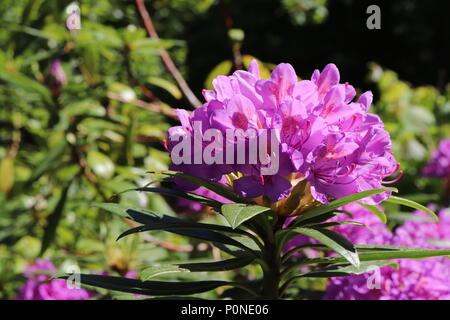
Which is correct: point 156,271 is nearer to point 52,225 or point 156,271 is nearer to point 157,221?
point 157,221

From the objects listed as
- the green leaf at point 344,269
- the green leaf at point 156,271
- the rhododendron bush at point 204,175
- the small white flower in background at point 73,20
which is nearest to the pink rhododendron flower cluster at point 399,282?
the rhododendron bush at point 204,175

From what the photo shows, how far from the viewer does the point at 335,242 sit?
29.5 inches

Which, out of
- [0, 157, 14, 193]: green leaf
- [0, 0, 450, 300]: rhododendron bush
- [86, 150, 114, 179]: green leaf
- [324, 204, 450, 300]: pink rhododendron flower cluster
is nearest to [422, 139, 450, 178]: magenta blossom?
[0, 0, 450, 300]: rhododendron bush

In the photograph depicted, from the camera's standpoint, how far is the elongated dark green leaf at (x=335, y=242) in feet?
2.39

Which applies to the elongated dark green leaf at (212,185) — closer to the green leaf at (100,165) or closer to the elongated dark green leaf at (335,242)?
the elongated dark green leaf at (335,242)

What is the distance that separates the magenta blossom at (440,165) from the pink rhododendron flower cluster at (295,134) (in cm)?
144

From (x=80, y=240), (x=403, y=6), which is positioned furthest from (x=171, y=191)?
(x=403, y=6)

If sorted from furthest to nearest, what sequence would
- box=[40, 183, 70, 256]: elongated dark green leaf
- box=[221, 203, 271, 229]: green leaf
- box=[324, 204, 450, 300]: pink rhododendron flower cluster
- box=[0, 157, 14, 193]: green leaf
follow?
box=[0, 157, 14, 193]: green leaf, box=[40, 183, 70, 256]: elongated dark green leaf, box=[324, 204, 450, 300]: pink rhododendron flower cluster, box=[221, 203, 271, 229]: green leaf

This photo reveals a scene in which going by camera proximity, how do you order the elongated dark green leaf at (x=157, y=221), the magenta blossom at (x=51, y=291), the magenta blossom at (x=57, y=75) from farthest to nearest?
the magenta blossom at (x=57, y=75), the magenta blossom at (x=51, y=291), the elongated dark green leaf at (x=157, y=221)

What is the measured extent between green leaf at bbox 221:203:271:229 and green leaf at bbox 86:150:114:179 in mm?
998

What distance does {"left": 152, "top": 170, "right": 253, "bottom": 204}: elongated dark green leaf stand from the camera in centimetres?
77

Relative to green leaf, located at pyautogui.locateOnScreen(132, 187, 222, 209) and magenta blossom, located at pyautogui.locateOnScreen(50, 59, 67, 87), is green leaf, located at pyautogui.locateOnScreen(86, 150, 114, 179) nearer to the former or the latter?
magenta blossom, located at pyautogui.locateOnScreen(50, 59, 67, 87)
